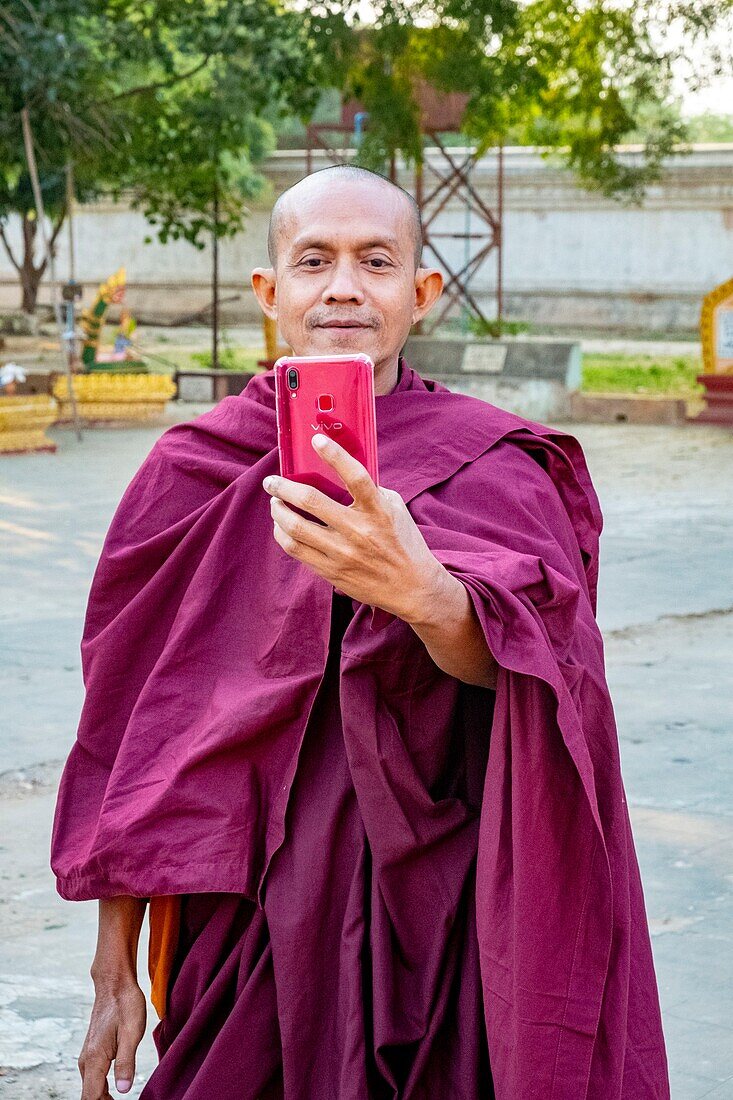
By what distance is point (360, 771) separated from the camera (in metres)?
1.64

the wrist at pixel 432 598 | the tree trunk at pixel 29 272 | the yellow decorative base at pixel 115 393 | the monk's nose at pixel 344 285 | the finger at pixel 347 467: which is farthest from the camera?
the tree trunk at pixel 29 272

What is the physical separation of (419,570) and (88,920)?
7.24ft

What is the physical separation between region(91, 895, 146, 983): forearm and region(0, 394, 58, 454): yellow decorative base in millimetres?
10264

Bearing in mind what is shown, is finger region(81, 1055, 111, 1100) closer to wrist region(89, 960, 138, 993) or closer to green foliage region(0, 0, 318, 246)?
wrist region(89, 960, 138, 993)

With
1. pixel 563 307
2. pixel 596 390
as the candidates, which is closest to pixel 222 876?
pixel 596 390

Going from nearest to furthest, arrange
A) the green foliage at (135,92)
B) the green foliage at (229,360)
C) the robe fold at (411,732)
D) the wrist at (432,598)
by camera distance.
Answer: the wrist at (432,598) → the robe fold at (411,732) → the green foliage at (135,92) → the green foliage at (229,360)

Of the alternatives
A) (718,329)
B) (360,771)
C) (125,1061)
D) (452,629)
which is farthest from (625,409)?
(452,629)

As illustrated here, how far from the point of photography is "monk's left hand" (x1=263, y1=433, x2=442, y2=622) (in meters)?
1.36

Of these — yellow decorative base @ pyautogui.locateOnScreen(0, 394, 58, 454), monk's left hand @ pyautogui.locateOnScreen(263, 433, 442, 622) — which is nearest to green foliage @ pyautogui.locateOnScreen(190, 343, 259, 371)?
yellow decorative base @ pyautogui.locateOnScreen(0, 394, 58, 454)

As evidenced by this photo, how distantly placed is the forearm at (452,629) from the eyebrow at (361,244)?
18.7 inches

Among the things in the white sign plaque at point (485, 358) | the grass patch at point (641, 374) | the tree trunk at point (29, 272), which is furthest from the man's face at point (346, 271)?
the tree trunk at point (29, 272)

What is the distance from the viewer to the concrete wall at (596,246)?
70.9 feet

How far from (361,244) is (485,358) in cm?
1262

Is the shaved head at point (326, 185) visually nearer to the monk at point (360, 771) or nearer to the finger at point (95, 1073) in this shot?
the monk at point (360, 771)
